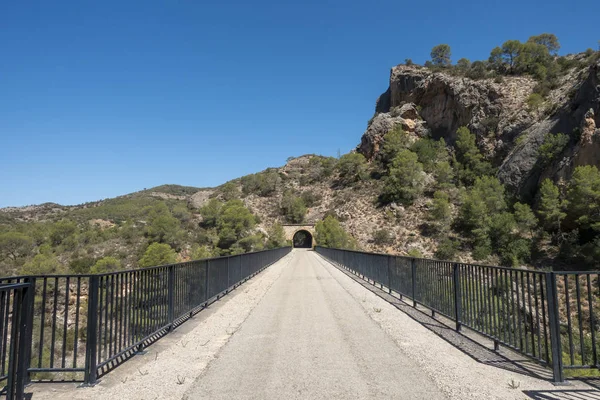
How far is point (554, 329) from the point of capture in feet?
15.5

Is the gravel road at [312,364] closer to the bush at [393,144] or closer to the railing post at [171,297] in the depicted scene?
the railing post at [171,297]

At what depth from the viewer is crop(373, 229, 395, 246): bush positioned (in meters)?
63.7

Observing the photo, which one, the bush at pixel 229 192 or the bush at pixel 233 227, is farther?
the bush at pixel 229 192

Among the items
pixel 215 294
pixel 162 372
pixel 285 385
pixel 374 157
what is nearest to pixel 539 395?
pixel 285 385

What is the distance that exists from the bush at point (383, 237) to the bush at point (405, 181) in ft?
36.1

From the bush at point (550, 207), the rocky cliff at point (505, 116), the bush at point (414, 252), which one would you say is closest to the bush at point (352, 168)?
the rocky cliff at point (505, 116)

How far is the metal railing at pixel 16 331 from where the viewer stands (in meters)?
3.51

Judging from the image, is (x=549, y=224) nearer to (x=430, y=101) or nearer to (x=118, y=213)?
(x=430, y=101)

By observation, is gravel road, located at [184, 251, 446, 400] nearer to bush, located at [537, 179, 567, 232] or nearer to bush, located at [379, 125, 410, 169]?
bush, located at [537, 179, 567, 232]

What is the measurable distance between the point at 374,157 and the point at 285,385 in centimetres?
9462

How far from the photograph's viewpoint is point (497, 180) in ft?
205

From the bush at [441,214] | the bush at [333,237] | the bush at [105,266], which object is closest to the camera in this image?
the bush at [105,266]

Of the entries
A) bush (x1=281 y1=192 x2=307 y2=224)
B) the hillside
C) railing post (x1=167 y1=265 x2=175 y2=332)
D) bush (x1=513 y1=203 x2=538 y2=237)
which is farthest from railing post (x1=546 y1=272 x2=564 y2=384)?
bush (x1=281 y1=192 x2=307 y2=224)

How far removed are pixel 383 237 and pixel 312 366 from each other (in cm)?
6062
